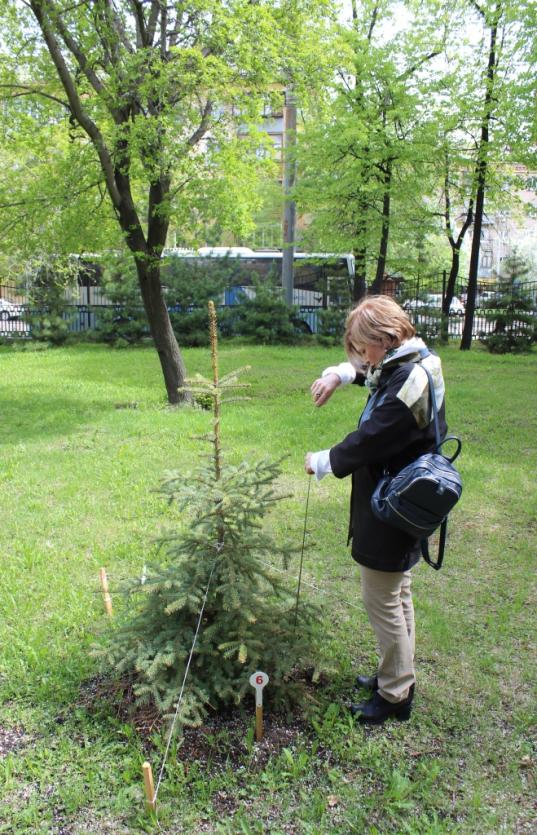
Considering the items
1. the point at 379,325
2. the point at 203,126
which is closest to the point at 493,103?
the point at 203,126

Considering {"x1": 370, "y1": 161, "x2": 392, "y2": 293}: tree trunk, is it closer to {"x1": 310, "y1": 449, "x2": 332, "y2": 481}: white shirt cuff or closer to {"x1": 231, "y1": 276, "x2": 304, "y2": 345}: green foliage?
{"x1": 231, "y1": 276, "x2": 304, "y2": 345}: green foliage

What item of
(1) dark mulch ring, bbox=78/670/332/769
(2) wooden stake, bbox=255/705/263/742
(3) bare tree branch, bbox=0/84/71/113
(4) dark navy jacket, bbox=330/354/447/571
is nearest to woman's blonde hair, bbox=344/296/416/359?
(4) dark navy jacket, bbox=330/354/447/571

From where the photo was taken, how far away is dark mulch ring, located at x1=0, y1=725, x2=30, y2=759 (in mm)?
2846

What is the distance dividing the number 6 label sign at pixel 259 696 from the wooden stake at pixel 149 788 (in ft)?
1.67

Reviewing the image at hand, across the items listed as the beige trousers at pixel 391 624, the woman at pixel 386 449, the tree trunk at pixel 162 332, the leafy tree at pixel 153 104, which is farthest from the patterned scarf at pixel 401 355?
the tree trunk at pixel 162 332

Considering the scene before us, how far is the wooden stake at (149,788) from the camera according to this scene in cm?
241

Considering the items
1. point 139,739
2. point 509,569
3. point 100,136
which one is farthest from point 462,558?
point 100,136

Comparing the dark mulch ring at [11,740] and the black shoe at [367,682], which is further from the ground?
the black shoe at [367,682]

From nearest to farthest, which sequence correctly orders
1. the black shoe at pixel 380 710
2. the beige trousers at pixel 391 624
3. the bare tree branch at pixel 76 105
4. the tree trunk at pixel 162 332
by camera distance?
the beige trousers at pixel 391 624 < the black shoe at pixel 380 710 < the bare tree branch at pixel 76 105 < the tree trunk at pixel 162 332

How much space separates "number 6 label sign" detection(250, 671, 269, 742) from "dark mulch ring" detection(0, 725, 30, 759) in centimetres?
100

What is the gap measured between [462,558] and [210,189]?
623cm

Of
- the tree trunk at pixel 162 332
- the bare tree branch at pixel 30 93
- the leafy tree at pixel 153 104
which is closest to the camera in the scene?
the leafy tree at pixel 153 104

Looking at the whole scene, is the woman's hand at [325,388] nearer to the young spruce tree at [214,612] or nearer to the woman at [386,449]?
the woman at [386,449]

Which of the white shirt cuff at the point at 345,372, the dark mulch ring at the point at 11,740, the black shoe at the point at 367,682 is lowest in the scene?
the dark mulch ring at the point at 11,740
